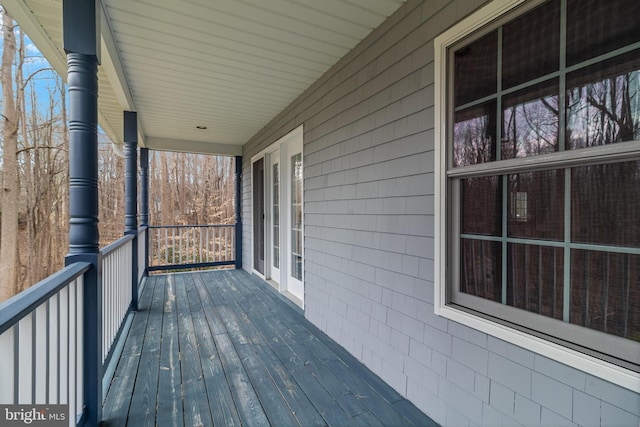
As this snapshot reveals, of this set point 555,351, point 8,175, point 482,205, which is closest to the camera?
point 555,351

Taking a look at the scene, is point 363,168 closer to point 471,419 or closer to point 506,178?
point 506,178

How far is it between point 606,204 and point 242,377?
8.05 ft

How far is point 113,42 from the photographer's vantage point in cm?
242

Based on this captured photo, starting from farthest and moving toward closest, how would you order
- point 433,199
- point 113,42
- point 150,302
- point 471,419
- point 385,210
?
point 150,302, point 113,42, point 385,210, point 433,199, point 471,419

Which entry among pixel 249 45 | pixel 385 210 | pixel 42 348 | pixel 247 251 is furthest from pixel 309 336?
pixel 247 251

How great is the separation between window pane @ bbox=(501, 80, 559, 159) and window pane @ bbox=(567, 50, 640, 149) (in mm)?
64

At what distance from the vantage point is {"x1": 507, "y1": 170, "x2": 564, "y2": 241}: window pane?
1283 mm

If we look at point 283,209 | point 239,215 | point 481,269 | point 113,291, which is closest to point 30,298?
point 113,291

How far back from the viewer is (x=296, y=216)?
13.7ft

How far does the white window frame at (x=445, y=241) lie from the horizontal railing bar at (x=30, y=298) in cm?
187

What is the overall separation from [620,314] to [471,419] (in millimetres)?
947

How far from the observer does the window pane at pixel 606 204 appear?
1.07 metres

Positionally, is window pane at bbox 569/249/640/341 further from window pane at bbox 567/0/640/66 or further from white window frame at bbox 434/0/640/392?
window pane at bbox 567/0/640/66

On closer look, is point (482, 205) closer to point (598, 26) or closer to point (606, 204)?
point (606, 204)
